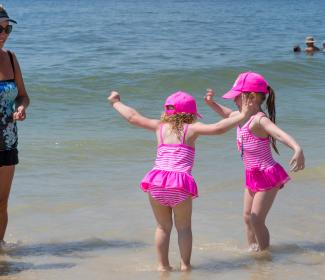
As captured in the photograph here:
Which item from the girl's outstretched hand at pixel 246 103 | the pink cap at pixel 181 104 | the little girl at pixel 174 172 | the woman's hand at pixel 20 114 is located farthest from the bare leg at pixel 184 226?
the woman's hand at pixel 20 114

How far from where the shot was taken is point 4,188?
5.25 m

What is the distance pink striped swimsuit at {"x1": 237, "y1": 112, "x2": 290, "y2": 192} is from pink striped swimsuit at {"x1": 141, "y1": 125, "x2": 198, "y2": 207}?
556 mm

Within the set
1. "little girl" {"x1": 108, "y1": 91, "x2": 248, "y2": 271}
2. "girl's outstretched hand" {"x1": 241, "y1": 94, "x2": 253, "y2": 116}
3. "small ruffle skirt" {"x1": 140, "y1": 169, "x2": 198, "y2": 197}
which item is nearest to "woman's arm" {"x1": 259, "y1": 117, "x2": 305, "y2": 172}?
"girl's outstretched hand" {"x1": 241, "y1": 94, "x2": 253, "y2": 116}

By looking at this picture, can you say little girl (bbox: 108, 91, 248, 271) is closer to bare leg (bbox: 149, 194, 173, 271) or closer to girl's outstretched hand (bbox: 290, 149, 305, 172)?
bare leg (bbox: 149, 194, 173, 271)

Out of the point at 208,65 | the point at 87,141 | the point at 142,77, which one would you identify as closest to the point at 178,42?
the point at 208,65

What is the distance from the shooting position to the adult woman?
5.02m

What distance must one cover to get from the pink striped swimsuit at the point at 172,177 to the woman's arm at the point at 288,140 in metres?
0.56

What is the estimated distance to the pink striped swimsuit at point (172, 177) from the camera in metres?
4.64

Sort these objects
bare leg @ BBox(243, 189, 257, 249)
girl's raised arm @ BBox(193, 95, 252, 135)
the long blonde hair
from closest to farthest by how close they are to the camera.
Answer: girl's raised arm @ BBox(193, 95, 252, 135) → the long blonde hair → bare leg @ BBox(243, 189, 257, 249)

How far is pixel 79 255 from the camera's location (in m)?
5.28

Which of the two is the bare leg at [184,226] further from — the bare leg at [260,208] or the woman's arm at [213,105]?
the woman's arm at [213,105]

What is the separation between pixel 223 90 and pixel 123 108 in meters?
9.94

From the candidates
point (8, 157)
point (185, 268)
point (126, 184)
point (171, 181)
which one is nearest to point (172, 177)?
point (171, 181)

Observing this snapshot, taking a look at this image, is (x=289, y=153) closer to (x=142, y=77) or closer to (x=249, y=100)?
(x=249, y=100)
